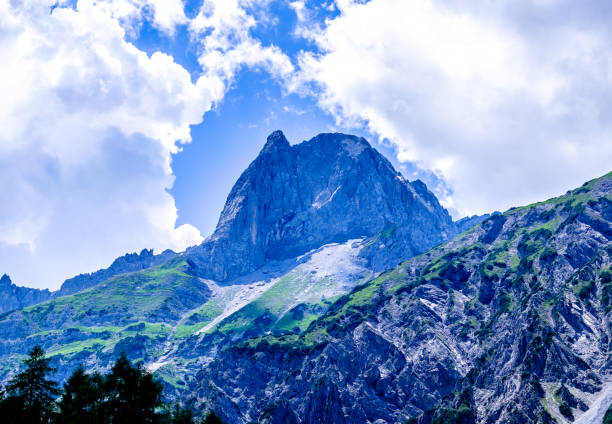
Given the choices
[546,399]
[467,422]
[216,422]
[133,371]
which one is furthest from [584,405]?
[133,371]

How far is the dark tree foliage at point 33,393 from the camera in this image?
5966cm

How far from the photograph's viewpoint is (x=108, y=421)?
6372 cm

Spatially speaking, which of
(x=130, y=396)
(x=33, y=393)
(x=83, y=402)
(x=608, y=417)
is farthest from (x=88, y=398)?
(x=608, y=417)

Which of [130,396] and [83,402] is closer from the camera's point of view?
[83,402]

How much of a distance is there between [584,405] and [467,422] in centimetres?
4050

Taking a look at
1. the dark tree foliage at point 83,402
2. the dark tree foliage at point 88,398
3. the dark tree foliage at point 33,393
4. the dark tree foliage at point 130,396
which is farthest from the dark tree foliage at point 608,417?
the dark tree foliage at point 33,393

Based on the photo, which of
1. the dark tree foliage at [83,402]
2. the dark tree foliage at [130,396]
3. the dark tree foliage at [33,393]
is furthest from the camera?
the dark tree foliage at [130,396]

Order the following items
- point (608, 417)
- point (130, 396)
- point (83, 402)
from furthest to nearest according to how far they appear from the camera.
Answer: point (608, 417) → point (130, 396) → point (83, 402)

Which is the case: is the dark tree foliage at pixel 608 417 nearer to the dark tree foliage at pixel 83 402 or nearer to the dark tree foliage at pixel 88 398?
the dark tree foliage at pixel 88 398

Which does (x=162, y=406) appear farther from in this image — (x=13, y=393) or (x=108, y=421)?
(x=13, y=393)

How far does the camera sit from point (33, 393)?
205 feet

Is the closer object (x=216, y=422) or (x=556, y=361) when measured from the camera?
(x=216, y=422)

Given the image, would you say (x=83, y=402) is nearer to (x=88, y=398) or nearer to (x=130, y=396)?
(x=88, y=398)

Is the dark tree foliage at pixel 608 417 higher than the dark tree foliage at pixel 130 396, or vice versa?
the dark tree foliage at pixel 130 396
